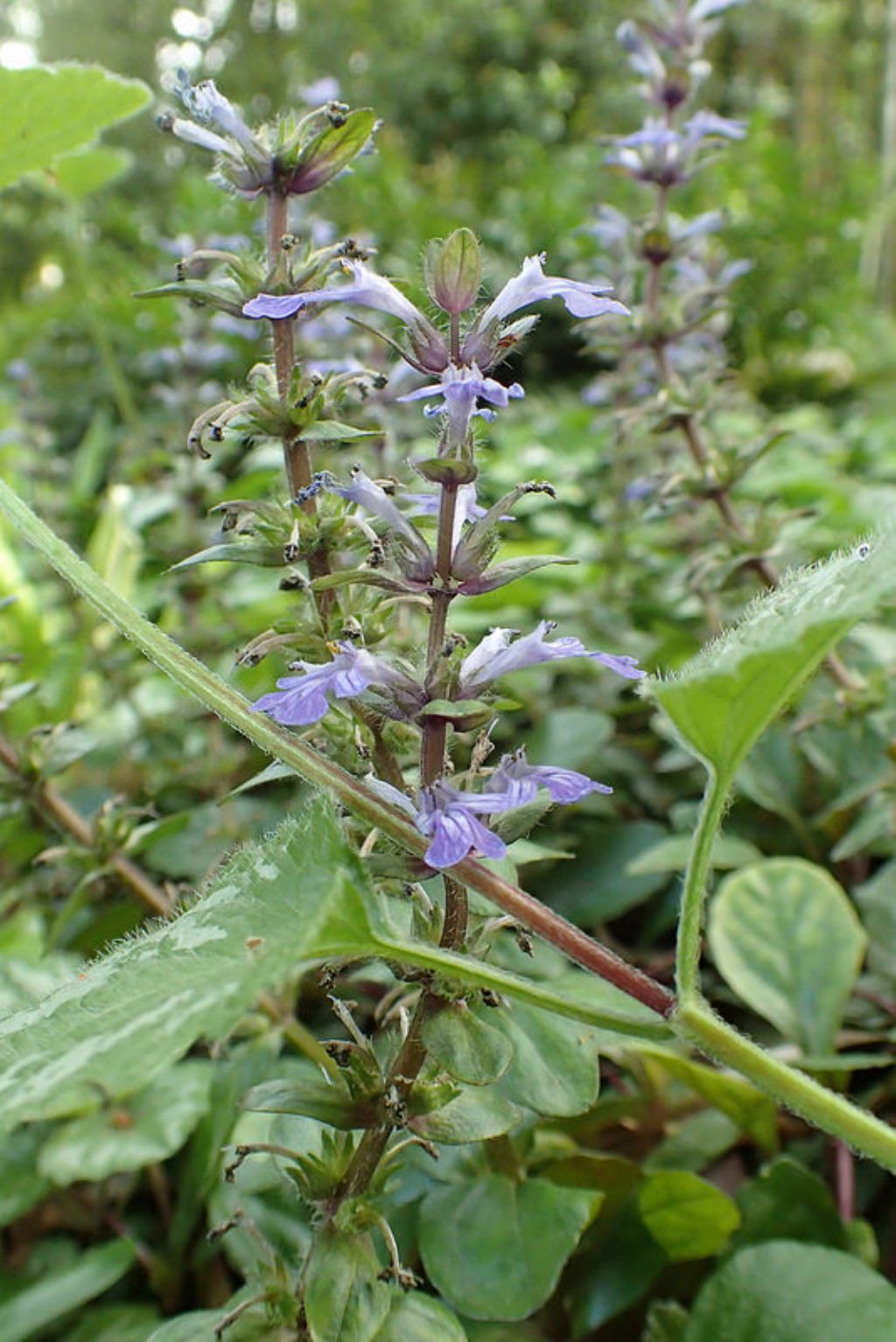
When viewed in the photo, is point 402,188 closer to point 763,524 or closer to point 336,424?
point 763,524

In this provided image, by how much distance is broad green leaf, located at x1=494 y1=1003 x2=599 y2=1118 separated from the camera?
652 mm

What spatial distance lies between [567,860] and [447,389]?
2.70ft

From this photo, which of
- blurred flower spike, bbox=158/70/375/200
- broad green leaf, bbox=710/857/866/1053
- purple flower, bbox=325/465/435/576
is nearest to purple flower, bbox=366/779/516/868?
purple flower, bbox=325/465/435/576

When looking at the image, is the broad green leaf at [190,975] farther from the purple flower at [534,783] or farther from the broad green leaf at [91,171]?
the broad green leaf at [91,171]

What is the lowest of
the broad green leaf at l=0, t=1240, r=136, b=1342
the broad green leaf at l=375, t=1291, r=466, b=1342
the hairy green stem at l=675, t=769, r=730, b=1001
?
the broad green leaf at l=0, t=1240, r=136, b=1342

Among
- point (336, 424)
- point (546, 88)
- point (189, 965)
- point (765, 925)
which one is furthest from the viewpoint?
point (546, 88)

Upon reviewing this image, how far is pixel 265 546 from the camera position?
2.18 ft

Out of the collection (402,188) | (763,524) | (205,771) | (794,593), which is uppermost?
(402,188)

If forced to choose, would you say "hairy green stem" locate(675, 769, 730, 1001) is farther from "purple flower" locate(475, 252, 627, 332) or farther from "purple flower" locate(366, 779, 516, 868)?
"purple flower" locate(475, 252, 627, 332)

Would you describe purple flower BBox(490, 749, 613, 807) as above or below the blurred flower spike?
below

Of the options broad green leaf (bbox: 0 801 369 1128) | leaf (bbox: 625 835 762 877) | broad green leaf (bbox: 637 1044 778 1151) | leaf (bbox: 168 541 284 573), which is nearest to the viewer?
broad green leaf (bbox: 0 801 369 1128)

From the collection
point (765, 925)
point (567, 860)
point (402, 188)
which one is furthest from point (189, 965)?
point (402, 188)

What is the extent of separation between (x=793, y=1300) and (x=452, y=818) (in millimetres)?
428

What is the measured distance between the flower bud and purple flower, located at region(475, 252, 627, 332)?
2 cm
